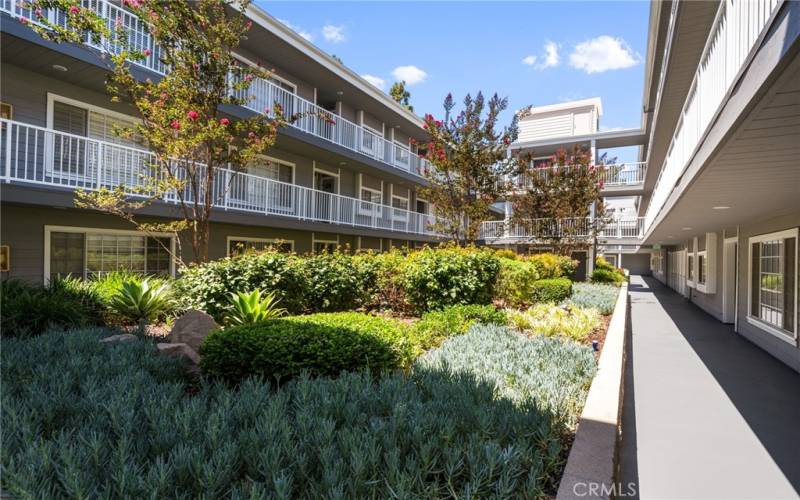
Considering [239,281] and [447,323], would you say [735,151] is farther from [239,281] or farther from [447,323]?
[239,281]

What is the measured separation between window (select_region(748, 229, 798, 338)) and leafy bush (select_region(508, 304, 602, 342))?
137 inches

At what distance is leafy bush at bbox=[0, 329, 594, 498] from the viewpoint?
2.06 meters

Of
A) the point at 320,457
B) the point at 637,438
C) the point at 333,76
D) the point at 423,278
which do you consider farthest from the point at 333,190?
the point at 320,457

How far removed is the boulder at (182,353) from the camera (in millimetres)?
4688

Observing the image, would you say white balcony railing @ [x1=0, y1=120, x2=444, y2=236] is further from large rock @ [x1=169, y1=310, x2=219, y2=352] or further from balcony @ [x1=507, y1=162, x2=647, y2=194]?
balcony @ [x1=507, y1=162, x2=647, y2=194]

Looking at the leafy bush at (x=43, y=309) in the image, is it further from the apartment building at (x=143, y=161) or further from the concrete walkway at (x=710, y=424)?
the concrete walkway at (x=710, y=424)

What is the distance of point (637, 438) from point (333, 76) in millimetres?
15404

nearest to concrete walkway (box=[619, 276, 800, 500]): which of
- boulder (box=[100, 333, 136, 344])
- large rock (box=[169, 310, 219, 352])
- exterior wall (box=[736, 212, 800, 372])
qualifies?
exterior wall (box=[736, 212, 800, 372])

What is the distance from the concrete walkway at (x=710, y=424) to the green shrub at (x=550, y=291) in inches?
88.4

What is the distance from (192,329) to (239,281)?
201cm

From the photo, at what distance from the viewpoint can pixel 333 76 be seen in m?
Answer: 16.2

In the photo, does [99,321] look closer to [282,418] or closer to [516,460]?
[282,418]

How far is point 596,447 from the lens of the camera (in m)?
2.86

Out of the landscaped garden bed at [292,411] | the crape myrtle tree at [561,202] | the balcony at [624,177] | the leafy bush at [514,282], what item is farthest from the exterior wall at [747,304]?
the balcony at [624,177]
